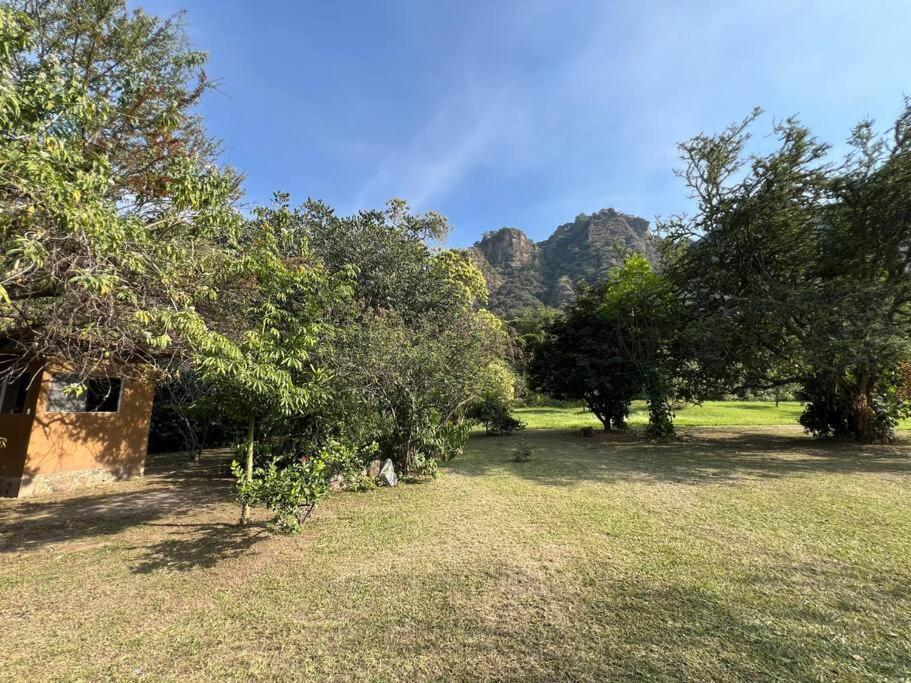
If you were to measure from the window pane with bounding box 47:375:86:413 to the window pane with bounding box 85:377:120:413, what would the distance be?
0.71ft

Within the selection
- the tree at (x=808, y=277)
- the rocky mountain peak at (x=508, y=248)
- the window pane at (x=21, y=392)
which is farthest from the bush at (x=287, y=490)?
the rocky mountain peak at (x=508, y=248)

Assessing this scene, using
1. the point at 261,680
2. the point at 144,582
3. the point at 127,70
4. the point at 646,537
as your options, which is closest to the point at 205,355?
the point at 144,582

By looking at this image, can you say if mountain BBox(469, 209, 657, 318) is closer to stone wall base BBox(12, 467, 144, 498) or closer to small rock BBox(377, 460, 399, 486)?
small rock BBox(377, 460, 399, 486)

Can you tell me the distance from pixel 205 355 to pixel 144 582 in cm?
221

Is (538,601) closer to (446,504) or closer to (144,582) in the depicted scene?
(446,504)

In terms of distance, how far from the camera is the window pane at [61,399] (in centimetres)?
732

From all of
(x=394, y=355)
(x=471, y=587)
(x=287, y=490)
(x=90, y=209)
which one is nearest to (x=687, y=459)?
(x=394, y=355)

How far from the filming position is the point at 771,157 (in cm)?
1190

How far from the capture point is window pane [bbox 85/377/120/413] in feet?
26.3

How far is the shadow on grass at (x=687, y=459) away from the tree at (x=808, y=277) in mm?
1950

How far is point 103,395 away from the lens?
8180mm

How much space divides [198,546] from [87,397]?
526 cm

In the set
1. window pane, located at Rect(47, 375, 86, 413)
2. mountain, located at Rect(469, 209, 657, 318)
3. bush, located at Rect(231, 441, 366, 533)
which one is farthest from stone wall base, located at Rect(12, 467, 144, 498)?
mountain, located at Rect(469, 209, 657, 318)

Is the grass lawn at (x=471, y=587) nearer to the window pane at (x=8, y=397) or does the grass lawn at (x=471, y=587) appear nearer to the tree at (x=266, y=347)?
the tree at (x=266, y=347)
